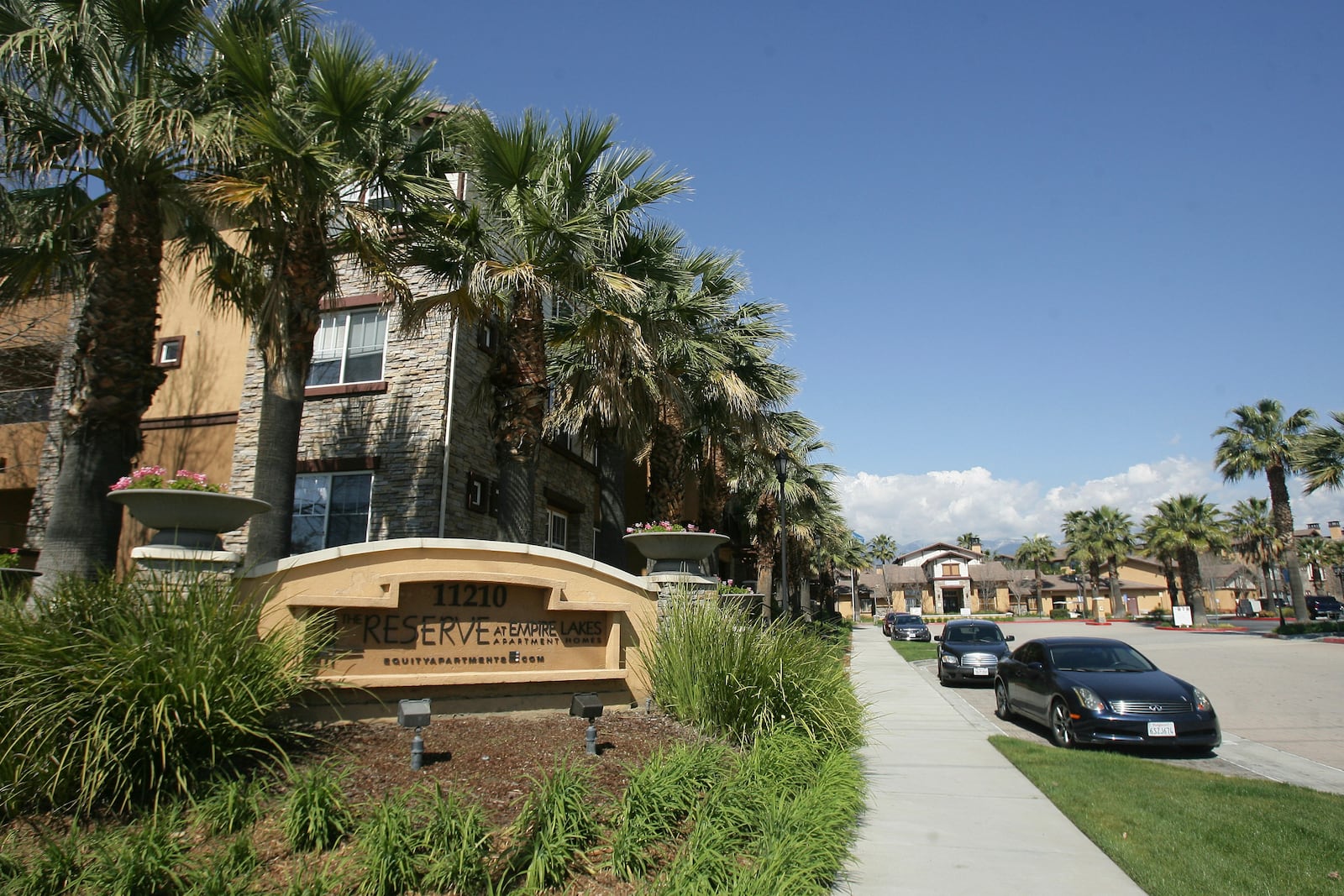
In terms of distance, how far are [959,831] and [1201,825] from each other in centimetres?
189

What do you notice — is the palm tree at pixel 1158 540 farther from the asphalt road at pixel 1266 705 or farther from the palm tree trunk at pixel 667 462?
the palm tree trunk at pixel 667 462

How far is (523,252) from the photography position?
1197 centimetres

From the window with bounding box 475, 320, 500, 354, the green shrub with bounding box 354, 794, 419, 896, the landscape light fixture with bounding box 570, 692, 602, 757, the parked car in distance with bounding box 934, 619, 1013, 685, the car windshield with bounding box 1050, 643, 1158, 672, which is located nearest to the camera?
the green shrub with bounding box 354, 794, 419, 896

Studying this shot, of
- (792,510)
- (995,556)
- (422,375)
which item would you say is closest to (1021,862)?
(422,375)

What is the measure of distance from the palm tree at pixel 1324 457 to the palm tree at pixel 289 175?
4500cm

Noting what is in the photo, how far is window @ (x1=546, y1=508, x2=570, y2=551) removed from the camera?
1847 cm

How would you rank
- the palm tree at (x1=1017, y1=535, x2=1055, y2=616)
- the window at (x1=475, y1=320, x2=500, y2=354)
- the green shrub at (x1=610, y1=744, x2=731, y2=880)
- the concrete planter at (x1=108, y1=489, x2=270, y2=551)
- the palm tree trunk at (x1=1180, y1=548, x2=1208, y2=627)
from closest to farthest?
the green shrub at (x1=610, y1=744, x2=731, y2=880)
the concrete planter at (x1=108, y1=489, x2=270, y2=551)
the window at (x1=475, y1=320, x2=500, y2=354)
the palm tree trunk at (x1=1180, y1=548, x2=1208, y2=627)
the palm tree at (x1=1017, y1=535, x2=1055, y2=616)

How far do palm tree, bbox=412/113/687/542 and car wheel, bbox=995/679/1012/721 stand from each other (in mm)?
8232

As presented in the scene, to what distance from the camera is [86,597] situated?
561cm

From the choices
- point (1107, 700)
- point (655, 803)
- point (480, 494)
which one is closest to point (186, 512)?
point (655, 803)

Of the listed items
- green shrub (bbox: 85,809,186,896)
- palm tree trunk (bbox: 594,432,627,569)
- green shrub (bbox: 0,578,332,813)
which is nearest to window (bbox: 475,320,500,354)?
palm tree trunk (bbox: 594,432,627,569)

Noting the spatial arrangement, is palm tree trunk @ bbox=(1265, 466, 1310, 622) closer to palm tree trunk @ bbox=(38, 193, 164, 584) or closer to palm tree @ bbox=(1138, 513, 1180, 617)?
palm tree @ bbox=(1138, 513, 1180, 617)

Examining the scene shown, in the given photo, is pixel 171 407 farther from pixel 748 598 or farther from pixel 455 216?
pixel 748 598

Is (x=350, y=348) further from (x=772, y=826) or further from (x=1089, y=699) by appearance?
(x=1089, y=699)
